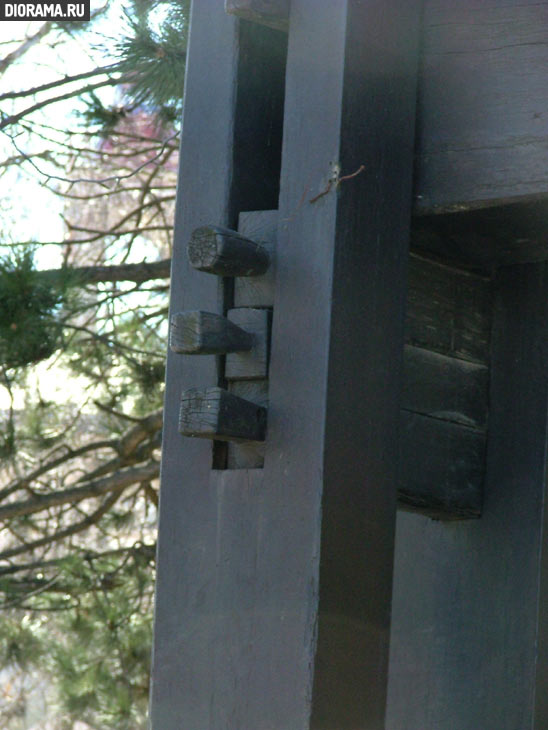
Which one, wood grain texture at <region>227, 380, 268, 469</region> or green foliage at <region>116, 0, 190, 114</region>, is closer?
wood grain texture at <region>227, 380, 268, 469</region>

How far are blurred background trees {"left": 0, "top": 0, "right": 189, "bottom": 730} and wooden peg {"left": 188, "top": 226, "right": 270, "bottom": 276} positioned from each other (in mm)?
1311

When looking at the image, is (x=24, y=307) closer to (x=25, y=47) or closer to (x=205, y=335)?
(x=25, y=47)

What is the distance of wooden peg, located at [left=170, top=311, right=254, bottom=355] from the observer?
1189mm

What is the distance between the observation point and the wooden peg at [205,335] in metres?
1.19

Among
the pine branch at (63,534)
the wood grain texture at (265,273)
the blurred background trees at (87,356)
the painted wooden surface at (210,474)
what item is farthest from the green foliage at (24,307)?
the wood grain texture at (265,273)

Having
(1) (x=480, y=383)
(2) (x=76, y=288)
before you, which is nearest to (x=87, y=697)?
(2) (x=76, y=288)

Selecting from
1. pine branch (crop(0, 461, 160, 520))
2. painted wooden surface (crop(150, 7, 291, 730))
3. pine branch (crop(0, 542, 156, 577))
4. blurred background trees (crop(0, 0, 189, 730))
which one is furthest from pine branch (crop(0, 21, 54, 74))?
painted wooden surface (crop(150, 7, 291, 730))

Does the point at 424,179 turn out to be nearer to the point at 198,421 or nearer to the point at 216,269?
the point at 216,269

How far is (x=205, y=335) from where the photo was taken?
1190 millimetres

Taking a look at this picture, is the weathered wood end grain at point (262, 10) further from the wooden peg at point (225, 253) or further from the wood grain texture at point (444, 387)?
the wood grain texture at point (444, 387)

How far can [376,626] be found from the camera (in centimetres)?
119

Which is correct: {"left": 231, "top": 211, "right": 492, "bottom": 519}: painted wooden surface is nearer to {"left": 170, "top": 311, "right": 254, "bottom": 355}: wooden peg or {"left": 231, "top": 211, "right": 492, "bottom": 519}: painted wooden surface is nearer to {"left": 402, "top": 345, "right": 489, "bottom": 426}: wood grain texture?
{"left": 402, "top": 345, "right": 489, "bottom": 426}: wood grain texture

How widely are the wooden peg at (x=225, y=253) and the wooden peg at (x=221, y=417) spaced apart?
14 cm

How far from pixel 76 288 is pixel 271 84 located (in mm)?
1630
